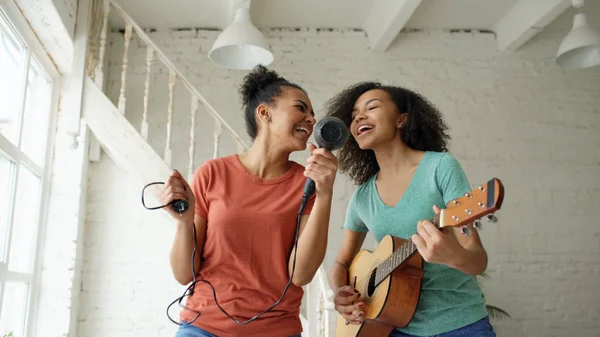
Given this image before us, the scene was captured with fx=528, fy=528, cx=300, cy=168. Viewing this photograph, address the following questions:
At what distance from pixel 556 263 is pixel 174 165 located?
3.24 metres

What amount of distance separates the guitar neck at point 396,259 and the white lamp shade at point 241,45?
189 cm

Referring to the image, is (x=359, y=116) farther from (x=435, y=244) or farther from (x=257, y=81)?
(x=435, y=244)

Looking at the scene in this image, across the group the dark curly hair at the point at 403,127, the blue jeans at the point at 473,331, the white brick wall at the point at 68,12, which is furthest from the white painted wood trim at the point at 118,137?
the blue jeans at the point at 473,331

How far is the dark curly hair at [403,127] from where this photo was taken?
6.05 ft

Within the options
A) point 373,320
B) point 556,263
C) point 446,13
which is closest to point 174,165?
point 446,13

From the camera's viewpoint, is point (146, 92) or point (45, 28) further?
point (146, 92)

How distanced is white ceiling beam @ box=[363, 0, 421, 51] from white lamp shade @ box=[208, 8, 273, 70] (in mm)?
1170

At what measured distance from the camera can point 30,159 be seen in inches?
129

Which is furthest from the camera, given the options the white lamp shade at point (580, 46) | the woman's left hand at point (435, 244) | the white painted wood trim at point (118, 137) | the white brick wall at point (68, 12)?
the white painted wood trim at point (118, 137)

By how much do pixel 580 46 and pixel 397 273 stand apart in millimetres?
2628

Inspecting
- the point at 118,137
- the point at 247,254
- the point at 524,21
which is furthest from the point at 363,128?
the point at 524,21

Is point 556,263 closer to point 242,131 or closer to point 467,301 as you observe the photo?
point 242,131

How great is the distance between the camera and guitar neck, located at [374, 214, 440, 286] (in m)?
1.41

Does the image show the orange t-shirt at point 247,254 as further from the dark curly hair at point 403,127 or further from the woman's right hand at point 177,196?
the dark curly hair at point 403,127
